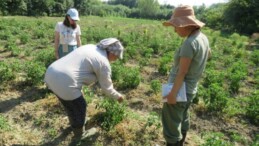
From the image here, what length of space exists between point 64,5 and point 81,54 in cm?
3701

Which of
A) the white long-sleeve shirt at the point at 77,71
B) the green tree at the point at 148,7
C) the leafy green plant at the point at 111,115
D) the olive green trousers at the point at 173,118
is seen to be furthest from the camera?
the green tree at the point at 148,7

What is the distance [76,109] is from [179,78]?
153cm

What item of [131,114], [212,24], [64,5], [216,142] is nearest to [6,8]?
[64,5]

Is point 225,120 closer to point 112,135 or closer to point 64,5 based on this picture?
point 112,135

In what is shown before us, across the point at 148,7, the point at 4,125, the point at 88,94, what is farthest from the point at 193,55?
the point at 148,7

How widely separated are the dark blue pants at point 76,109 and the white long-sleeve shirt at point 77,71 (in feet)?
0.42

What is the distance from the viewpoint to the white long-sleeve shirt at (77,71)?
3760mm

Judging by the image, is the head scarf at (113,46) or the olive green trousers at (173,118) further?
the head scarf at (113,46)

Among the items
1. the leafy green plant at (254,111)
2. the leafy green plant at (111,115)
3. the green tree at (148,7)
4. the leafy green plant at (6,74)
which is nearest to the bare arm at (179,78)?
the leafy green plant at (111,115)

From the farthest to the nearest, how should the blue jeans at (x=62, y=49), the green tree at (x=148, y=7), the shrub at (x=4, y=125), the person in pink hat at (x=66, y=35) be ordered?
the green tree at (x=148, y=7) < the blue jeans at (x=62, y=49) < the person in pink hat at (x=66, y=35) < the shrub at (x=4, y=125)

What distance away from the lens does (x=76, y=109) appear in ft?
13.3

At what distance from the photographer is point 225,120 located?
5.80 metres

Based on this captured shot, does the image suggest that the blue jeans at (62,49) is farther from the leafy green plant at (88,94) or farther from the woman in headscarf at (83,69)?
the woman in headscarf at (83,69)

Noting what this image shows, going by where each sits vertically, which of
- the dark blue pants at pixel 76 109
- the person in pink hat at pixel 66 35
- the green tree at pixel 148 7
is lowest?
the green tree at pixel 148 7
